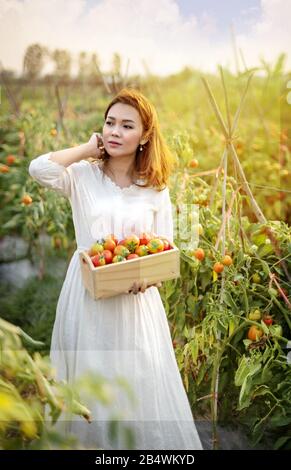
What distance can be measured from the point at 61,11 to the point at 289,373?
1227 mm

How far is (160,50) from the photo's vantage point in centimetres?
199

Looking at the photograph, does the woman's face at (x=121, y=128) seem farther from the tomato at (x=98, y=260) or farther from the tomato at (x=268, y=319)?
the tomato at (x=268, y=319)

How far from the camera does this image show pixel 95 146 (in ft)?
5.08

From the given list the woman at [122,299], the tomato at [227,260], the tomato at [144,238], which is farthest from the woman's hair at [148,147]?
the tomato at [227,260]

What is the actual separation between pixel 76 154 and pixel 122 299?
1.29 ft

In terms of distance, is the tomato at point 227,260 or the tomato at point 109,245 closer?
the tomato at point 109,245

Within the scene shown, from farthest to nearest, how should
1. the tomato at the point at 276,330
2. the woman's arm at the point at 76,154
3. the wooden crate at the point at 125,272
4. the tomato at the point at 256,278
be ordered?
the tomato at the point at 256,278, the tomato at the point at 276,330, the woman's arm at the point at 76,154, the wooden crate at the point at 125,272

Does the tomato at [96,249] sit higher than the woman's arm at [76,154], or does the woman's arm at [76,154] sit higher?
the woman's arm at [76,154]

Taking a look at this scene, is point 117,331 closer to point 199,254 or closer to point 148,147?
point 199,254

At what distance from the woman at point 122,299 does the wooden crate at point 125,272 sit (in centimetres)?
9

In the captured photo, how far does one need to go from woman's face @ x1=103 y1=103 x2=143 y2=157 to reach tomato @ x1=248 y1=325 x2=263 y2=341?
59 centimetres

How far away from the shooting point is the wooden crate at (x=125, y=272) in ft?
4.58

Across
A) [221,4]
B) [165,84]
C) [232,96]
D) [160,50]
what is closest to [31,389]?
[160,50]
